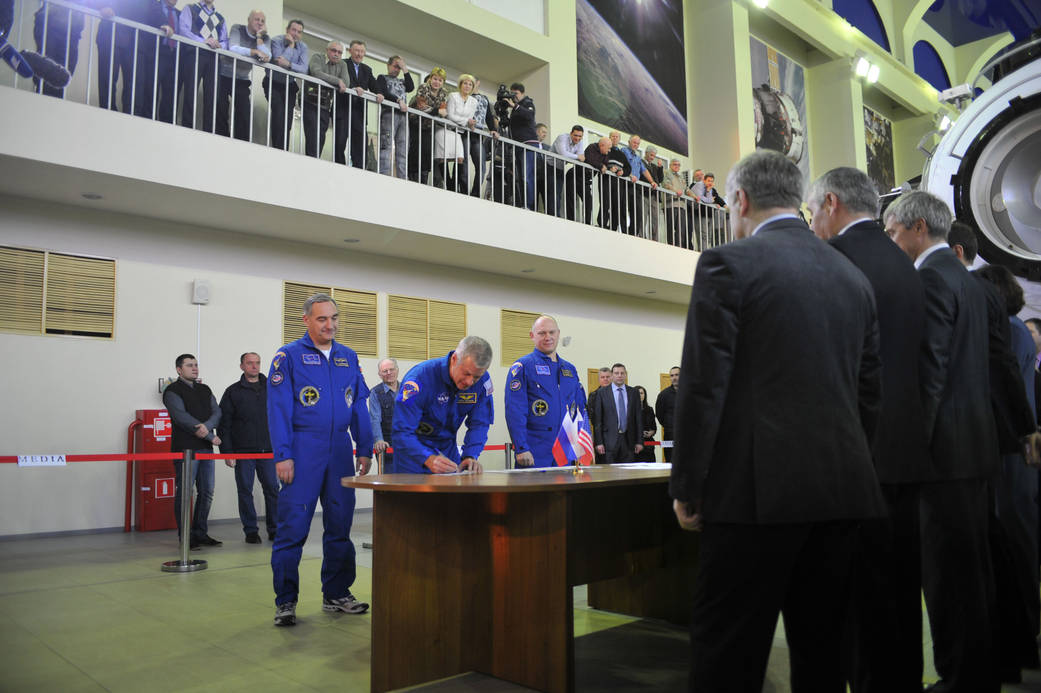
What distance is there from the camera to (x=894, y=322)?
8.63 feet

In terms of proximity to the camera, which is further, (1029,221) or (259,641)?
(1029,221)

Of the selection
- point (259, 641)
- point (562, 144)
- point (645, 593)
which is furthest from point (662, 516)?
point (562, 144)

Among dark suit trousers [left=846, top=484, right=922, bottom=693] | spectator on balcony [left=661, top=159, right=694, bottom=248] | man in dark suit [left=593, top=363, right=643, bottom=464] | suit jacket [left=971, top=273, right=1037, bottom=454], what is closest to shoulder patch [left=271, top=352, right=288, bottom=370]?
dark suit trousers [left=846, top=484, right=922, bottom=693]

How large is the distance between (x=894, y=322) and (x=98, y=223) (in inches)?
331

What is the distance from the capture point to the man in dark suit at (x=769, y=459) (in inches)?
75.5

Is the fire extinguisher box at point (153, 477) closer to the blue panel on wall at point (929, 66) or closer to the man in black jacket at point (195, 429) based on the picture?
the man in black jacket at point (195, 429)

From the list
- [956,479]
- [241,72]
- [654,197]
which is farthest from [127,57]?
[956,479]

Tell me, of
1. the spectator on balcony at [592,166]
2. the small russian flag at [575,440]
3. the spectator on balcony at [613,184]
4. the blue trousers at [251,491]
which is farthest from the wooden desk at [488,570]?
Result: the spectator on balcony at [613,184]

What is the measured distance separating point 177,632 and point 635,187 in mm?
9577

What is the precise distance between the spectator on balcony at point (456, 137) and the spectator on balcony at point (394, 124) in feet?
1.66

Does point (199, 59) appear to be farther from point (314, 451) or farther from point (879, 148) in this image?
point (879, 148)

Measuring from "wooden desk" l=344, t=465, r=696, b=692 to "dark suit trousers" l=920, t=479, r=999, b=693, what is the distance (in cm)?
112

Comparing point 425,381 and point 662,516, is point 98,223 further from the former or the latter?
point 662,516

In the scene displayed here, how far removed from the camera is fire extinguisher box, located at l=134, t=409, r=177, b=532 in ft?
27.2
